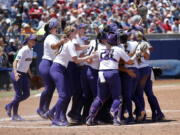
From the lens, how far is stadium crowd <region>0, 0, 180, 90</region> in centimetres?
2272

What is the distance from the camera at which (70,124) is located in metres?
12.2

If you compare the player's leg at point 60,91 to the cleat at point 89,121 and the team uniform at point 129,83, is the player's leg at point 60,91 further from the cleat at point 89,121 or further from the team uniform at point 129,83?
the team uniform at point 129,83

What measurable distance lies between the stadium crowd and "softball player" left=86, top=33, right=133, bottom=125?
388 inches

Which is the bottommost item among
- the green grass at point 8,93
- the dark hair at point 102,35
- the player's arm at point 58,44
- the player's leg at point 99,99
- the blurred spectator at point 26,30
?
the green grass at point 8,93

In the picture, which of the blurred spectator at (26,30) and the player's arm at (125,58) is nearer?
the player's arm at (125,58)

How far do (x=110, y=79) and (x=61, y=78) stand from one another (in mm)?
940

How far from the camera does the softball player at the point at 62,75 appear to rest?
38.3 feet

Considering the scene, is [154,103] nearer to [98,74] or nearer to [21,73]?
[98,74]

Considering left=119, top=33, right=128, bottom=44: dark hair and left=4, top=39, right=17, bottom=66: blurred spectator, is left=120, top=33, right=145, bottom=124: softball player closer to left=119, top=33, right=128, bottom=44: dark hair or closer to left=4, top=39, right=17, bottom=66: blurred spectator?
left=119, top=33, right=128, bottom=44: dark hair

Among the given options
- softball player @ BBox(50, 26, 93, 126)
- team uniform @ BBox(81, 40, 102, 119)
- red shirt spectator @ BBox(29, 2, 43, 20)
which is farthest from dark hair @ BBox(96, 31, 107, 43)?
red shirt spectator @ BBox(29, 2, 43, 20)

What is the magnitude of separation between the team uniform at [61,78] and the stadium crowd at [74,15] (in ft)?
30.7

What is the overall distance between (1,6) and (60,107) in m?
13.8

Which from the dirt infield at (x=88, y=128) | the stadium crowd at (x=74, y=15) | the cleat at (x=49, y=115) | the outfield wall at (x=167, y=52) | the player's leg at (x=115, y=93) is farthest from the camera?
the outfield wall at (x=167, y=52)

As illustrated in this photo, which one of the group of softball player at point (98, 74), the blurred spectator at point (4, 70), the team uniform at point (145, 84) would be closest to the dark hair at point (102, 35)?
the group of softball player at point (98, 74)
